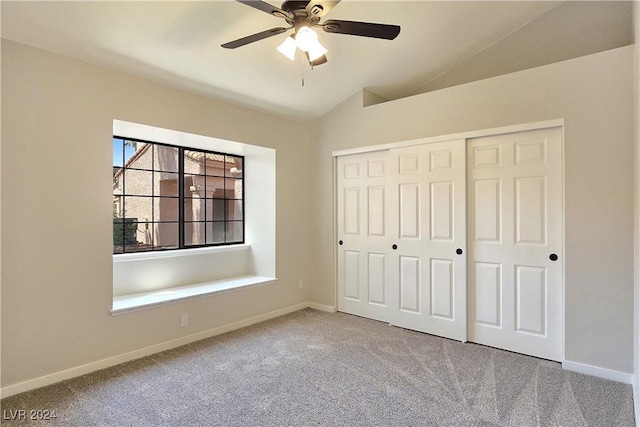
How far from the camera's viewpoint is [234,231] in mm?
4660

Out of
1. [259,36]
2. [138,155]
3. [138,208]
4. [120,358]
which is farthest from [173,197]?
[259,36]

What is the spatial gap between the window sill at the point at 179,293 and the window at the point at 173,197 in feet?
1.71

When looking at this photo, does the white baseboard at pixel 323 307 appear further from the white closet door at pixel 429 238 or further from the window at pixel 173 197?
the window at pixel 173 197

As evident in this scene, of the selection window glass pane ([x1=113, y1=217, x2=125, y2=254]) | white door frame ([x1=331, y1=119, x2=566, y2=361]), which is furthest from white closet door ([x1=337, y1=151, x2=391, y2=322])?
window glass pane ([x1=113, y1=217, x2=125, y2=254])

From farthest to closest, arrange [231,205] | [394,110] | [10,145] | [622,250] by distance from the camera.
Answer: [231,205]
[394,110]
[622,250]
[10,145]

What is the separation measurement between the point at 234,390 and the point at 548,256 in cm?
286

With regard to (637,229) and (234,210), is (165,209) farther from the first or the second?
(637,229)

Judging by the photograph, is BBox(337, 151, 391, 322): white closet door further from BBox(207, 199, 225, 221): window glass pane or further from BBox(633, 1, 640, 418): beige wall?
BBox(633, 1, 640, 418): beige wall

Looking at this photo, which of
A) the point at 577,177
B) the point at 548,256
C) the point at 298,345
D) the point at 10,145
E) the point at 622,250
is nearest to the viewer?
the point at 10,145

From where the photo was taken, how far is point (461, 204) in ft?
11.2

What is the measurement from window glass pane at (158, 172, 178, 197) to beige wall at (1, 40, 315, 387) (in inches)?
32.8

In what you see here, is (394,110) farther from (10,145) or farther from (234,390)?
(10,145)

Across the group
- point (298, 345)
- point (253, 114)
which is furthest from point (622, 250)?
point (253, 114)

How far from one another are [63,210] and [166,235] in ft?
4.48
